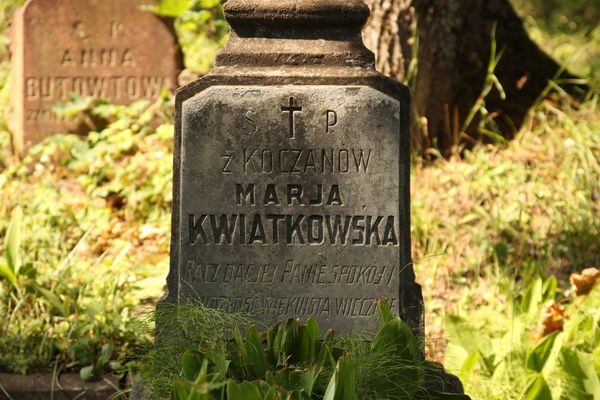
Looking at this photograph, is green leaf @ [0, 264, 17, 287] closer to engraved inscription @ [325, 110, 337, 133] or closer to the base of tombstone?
the base of tombstone

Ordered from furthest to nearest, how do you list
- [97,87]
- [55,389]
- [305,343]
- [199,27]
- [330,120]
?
[199,27] < [97,87] < [55,389] < [330,120] < [305,343]

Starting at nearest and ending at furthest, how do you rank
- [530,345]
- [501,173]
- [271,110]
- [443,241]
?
[271,110] < [530,345] < [443,241] < [501,173]

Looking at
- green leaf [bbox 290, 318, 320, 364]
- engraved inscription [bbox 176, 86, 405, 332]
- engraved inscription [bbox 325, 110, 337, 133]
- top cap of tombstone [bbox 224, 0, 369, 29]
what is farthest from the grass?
top cap of tombstone [bbox 224, 0, 369, 29]

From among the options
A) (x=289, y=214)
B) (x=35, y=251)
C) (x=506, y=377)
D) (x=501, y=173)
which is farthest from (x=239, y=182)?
(x=501, y=173)

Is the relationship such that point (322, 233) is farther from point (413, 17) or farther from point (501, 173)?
point (413, 17)

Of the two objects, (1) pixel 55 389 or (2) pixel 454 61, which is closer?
(1) pixel 55 389

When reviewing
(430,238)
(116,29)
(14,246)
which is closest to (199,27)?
(116,29)

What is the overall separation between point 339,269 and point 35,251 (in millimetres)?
1765

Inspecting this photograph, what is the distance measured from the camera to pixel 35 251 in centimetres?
452

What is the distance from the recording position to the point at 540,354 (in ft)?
11.6

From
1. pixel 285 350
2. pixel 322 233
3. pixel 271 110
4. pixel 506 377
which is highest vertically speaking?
pixel 271 110

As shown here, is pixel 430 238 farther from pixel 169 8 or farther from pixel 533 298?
pixel 169 8

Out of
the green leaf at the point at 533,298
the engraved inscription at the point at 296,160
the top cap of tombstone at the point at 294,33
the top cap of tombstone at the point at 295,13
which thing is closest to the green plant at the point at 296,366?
the engraved inscription at the point at 296,160

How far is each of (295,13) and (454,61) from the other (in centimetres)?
286
